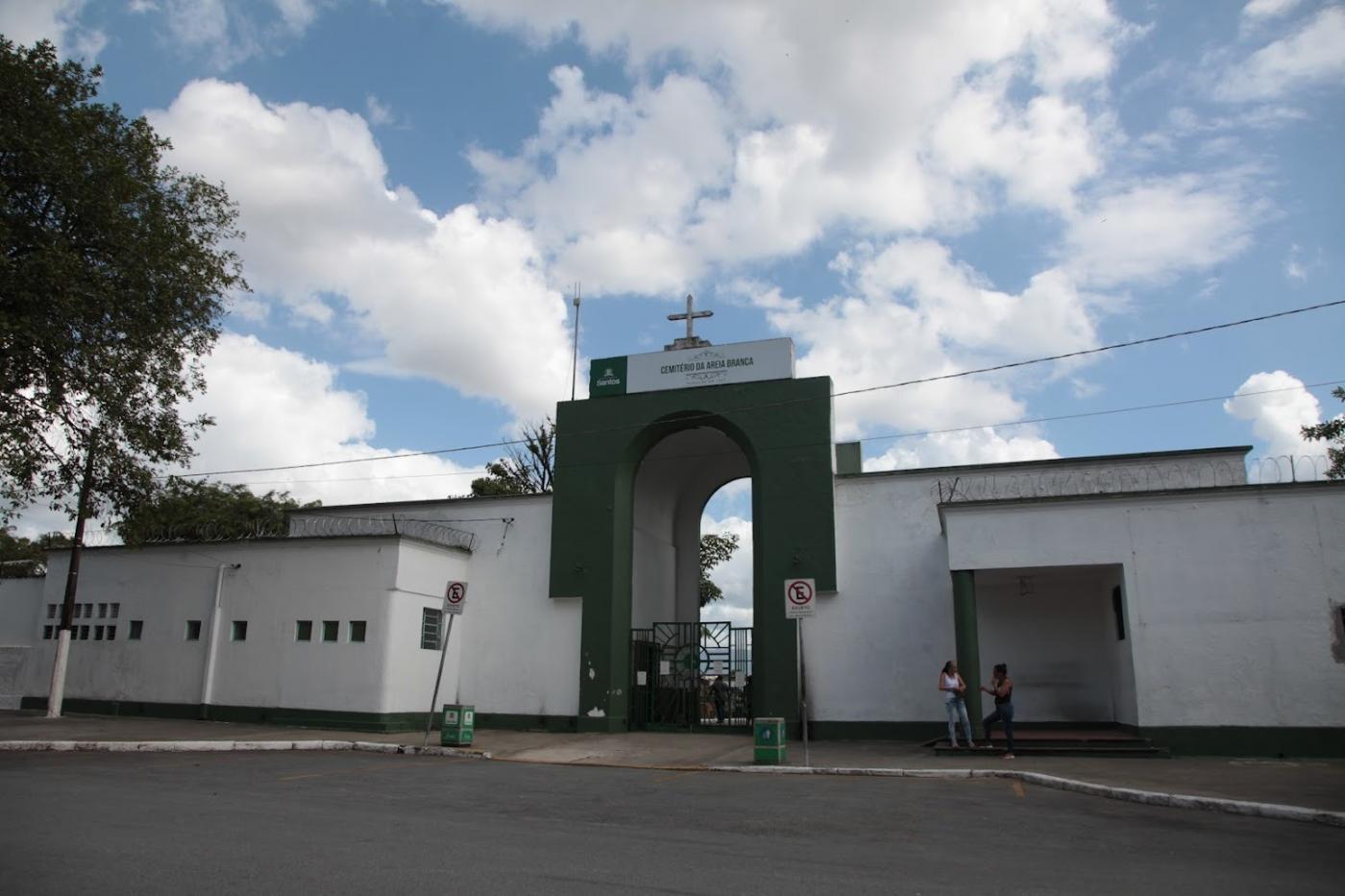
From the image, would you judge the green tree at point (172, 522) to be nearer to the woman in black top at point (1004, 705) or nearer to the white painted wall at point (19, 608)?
the white painted wall at point (19, 608)

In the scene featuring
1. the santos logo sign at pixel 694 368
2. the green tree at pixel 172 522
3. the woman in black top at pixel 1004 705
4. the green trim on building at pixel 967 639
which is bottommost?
the woman in black top at pixel 1004 705

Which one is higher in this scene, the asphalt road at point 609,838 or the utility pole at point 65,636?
the utility pole at point 65,636

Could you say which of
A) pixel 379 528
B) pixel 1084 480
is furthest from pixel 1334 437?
pixel 379 528

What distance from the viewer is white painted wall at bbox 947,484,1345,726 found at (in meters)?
16.2

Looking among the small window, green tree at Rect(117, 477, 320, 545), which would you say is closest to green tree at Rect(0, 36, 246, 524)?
green tree at Rect(117, 477, 320, 545)

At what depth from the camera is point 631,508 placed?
2411 centimetres

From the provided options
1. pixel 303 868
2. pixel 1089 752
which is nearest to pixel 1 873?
pixel 303 868

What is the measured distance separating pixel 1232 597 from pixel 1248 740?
2.40 meters

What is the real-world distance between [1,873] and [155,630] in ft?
63.3

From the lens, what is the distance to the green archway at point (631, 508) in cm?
2136

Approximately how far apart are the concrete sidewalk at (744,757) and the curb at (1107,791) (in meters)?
0.38

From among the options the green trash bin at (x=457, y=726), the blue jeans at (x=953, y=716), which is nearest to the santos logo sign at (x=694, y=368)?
the blue jeans at (x=953, y=716)

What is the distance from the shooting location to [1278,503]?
55.2 ft

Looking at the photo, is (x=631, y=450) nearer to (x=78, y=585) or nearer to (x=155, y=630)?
(x=155, y=630)
